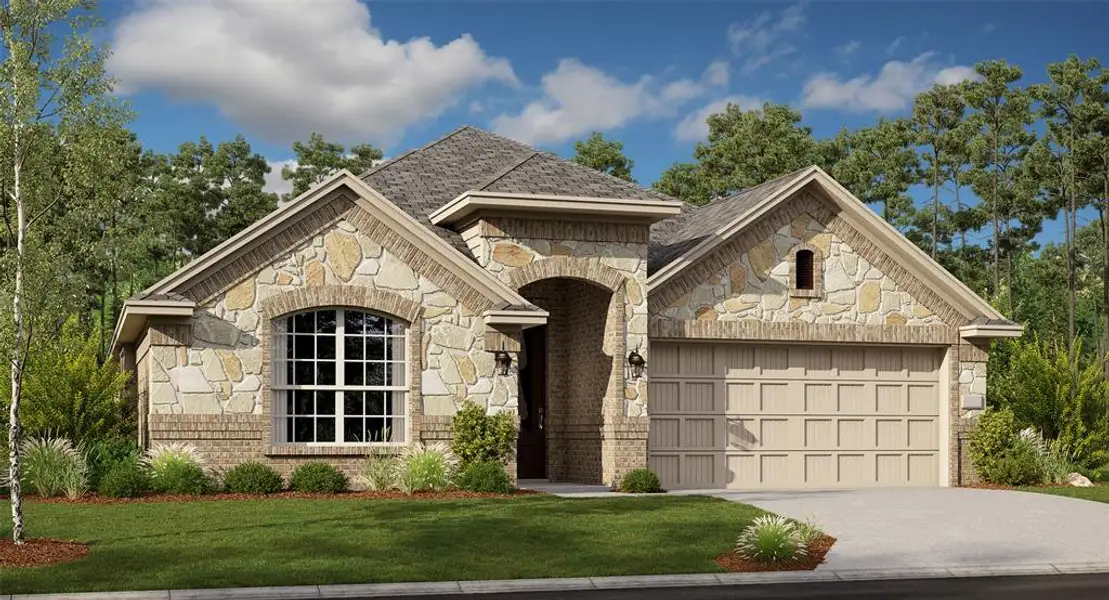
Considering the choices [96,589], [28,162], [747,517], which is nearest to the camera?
[96,589]

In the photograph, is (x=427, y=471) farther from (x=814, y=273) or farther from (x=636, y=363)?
(x=814, y=273)

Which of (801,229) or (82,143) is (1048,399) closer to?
(801,229)

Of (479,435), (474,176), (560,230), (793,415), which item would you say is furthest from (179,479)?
(793,415)

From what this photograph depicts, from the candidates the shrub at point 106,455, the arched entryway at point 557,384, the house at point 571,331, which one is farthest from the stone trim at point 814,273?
the shrub at point 106,455

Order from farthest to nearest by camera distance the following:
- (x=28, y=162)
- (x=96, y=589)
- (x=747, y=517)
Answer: (x=747, y=517)
(x=28, y=162)
(x=96, y=589)

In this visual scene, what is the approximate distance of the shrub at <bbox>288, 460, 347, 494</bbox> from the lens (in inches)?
781

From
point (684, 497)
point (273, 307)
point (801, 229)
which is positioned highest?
point (801, 229)

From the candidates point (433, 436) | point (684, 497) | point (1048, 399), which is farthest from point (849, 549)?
point (1048, 399)

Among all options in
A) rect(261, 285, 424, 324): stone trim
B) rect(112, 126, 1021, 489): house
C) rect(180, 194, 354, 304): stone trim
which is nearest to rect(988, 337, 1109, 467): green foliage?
rect(112, 126, 1021, 489): house

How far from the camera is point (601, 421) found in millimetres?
22812

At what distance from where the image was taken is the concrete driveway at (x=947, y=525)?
15.0m

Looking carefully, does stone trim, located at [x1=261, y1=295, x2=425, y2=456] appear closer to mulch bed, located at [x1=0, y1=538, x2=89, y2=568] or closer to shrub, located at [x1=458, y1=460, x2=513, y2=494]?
shrub, located at [x1=458, y1=460, x2=513, y2=494]

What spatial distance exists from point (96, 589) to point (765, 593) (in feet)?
20.6

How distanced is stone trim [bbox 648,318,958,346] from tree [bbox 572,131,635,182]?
19903 mm
